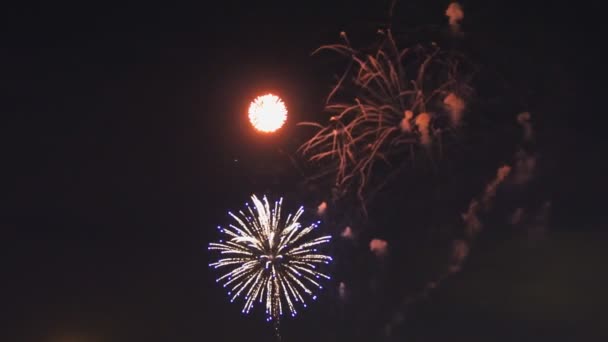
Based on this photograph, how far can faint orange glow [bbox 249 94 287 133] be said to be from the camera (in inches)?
669

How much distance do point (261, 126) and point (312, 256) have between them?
2649 millimetres

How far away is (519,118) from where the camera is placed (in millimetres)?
17359

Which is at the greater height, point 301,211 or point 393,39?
point 393,39

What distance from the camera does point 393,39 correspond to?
16469 millimetres

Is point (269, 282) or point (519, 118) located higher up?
point (519, 118)

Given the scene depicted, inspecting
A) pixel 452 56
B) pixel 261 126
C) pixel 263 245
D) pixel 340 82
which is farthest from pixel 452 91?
pixel 263 245

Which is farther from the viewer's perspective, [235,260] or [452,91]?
[235,260]

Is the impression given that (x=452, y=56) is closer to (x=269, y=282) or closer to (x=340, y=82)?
(x=340, y=82)

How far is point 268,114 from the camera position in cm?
1702

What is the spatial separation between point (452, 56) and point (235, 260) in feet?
17.9

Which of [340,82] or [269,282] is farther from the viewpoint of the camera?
[269,282]

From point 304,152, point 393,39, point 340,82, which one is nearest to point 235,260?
point 304,152

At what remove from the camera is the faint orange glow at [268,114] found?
669 inches

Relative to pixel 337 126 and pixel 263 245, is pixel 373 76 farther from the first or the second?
pixel 263 245
